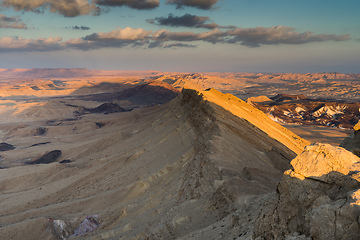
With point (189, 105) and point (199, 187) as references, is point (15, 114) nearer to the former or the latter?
point (189, 105)

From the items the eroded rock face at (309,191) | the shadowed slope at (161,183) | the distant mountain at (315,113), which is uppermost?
the eroded rock face at (309,191)

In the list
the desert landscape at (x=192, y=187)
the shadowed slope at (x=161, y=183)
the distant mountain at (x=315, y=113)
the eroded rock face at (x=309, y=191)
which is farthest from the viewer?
the distant mountain at (x=315, y=113)

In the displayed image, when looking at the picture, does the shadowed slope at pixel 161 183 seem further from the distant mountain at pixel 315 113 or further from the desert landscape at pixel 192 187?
the distant mountain at pixel 315 113

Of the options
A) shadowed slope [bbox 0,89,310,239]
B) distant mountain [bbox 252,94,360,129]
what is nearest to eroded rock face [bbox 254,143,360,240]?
shadowed slope [bbox 0,89,310,239]

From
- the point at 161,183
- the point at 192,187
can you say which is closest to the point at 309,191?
the point at 192,187

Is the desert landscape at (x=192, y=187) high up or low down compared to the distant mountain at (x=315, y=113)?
up

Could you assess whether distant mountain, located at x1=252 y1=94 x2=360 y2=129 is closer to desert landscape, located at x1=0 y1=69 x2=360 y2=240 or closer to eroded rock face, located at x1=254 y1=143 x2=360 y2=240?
desert landscape, located at x1=0 y1=69 x2=360 y2=240

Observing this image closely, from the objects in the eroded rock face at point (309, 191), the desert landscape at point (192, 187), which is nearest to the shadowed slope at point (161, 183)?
the desert landscape at point (192, 187)

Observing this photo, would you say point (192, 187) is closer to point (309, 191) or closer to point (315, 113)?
point (309, 191)

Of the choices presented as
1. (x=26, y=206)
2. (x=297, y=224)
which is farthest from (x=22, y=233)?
(x=297, y=224)
